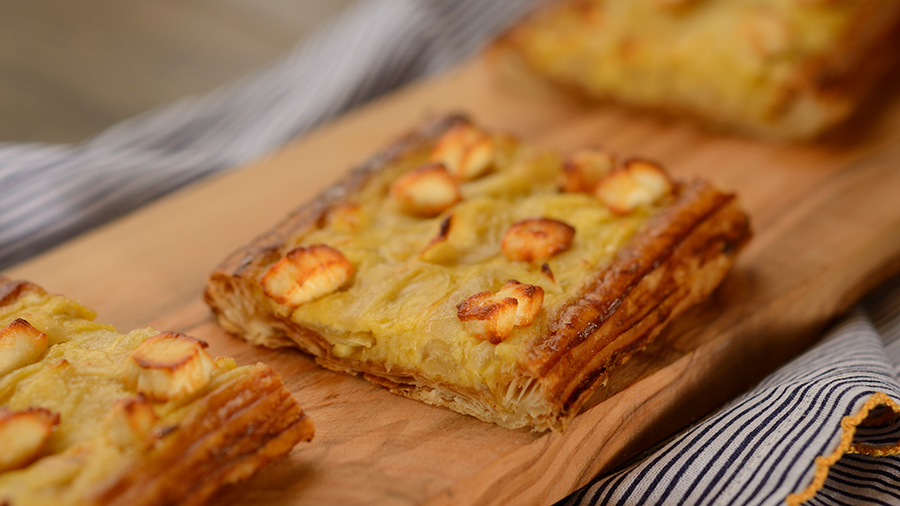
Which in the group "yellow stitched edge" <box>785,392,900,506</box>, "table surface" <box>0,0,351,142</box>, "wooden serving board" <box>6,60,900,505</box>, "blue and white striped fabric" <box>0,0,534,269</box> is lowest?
"yellow stitched edge" <box>785,392,900,506</box>

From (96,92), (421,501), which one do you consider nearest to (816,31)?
(421,501)

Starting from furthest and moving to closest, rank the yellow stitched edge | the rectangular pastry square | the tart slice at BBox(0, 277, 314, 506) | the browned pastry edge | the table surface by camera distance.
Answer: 1. the table surface
2. the rectangular pastry square
3. the browned pastry edge
4. the yellow stitched edge
5. the tart slice at BBox(0, 277, 314, 506)

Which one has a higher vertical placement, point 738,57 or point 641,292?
point 738,57

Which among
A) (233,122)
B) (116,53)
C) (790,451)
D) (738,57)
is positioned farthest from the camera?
(116,53)

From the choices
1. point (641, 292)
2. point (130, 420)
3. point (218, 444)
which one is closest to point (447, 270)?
point (641, 292)

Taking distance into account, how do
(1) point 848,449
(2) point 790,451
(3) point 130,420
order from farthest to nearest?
1. (1) point 848,449
2. (2) point 790,451
3. (3) point 130,420

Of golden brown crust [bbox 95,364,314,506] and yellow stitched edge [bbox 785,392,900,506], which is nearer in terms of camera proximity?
golden brown crust [bbox 95,364,314,506]

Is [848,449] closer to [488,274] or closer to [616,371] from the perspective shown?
[616,371]

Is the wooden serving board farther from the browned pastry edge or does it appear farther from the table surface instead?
the table surface

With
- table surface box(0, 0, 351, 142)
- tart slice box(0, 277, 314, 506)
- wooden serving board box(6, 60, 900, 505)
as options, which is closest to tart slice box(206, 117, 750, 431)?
wooden serving board box(6, 60, 900, 505)
